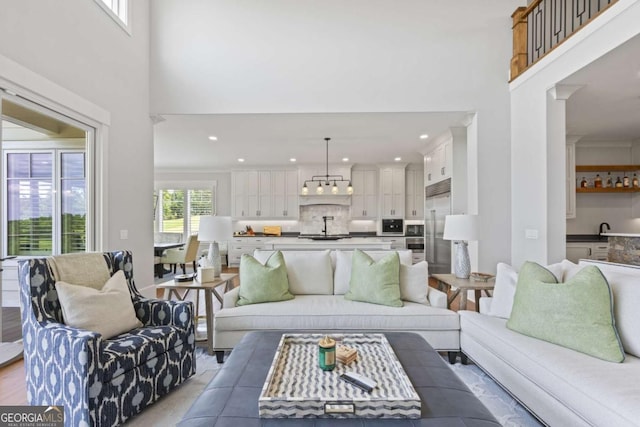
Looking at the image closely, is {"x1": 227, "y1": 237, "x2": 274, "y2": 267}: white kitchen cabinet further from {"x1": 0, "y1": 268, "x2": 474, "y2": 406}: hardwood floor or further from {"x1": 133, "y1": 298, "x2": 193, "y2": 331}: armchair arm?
{"x1": 133, "y1": 298, "x2": 193, "y2": 331}: armchair arm

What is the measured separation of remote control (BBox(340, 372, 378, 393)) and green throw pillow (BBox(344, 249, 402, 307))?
1.33 metres

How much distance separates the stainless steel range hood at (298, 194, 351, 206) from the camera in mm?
8023

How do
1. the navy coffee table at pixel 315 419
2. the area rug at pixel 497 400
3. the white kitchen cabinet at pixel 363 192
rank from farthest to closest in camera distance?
the white kitchen cabinet at pixel 363 192 < the area rug at pixel 497 400 < the navy coffee table at pixel 315 419

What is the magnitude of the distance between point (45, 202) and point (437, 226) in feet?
18.1

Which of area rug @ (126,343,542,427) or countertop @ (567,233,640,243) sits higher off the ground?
countertop @ (567,233,640,243)

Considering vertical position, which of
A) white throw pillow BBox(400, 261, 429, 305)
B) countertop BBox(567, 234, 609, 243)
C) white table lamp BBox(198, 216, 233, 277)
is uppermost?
white table lamp BBox(198, 216, 233, 277)

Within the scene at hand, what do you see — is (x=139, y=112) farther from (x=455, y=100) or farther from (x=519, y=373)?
(x=519, y=373)

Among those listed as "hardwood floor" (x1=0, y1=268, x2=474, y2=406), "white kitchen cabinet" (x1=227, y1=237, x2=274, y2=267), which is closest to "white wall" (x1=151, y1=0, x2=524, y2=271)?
"hardwood floor" (x1=0, y1=268, x2=474, y2=406)

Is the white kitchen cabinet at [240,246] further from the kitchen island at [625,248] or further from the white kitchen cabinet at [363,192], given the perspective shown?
the kitchen island at [625,248]

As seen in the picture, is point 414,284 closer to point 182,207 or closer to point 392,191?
point 392,191

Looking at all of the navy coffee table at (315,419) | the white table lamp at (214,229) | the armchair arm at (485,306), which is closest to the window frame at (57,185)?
the white table lamp at (214,229)

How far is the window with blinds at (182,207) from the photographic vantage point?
8.51m

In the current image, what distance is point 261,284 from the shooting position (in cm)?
276

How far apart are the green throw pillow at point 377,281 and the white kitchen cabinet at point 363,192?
5.16 meters
